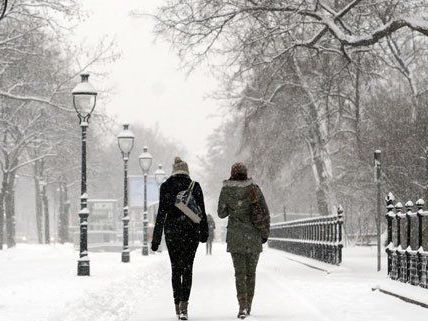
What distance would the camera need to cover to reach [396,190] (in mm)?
27266

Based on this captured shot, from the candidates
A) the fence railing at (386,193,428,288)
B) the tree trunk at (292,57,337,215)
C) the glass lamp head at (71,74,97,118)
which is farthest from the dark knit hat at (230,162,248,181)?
the tree trunk at (292,57,337,215)

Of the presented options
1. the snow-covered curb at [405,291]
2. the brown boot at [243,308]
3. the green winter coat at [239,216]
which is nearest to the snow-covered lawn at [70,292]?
the brown boot at [243,308]

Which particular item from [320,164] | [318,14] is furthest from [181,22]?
[320,164]

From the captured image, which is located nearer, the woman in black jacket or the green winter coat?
the woman in black jacket

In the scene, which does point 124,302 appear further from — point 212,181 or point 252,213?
point 212,181

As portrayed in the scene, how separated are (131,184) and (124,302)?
48.9m

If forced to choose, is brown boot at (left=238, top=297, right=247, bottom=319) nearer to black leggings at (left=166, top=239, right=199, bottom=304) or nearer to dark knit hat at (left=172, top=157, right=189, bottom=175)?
black leggings at (left=166, top=239, right=199, bottom=304)

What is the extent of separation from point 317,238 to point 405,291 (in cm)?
1215

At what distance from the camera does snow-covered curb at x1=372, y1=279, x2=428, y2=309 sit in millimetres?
12734

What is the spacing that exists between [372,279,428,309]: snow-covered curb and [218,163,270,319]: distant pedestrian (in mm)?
2541

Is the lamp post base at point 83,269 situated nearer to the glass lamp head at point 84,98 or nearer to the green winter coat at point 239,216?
the glass lamp head at point 84,98

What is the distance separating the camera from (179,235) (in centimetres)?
1107

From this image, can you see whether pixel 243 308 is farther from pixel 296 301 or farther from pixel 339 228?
pixel 339 228

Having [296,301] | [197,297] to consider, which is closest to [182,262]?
[296,301]
